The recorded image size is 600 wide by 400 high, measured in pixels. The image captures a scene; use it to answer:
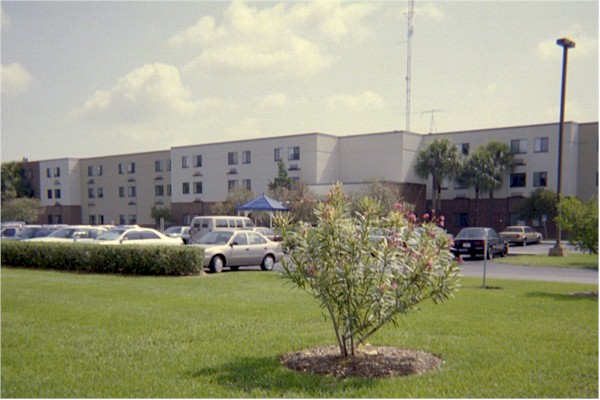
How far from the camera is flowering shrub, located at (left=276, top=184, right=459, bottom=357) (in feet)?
19.7

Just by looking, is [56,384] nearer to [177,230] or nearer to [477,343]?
[477,343]

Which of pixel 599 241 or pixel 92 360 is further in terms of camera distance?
pixel 599 241

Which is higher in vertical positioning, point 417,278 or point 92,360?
point 417,278

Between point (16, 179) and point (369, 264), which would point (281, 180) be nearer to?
point (16, 179)

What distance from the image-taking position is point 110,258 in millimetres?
16922

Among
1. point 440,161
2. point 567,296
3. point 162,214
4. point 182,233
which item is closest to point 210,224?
point 182,233

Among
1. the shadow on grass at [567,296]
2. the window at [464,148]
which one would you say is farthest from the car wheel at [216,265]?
the window at [464,148]

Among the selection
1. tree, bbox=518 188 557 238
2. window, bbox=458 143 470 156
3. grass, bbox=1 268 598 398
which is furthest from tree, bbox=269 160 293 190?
grass, bbox=1 268 598 398

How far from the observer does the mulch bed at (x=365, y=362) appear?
5.93m

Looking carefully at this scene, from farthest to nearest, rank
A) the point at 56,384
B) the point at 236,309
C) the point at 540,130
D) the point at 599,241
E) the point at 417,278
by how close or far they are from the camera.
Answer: the point at 540,130
the point at 599,241
the point at 236,309
the point at 417,278
the point at 56,384

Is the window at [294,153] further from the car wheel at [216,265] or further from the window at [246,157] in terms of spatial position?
the car wheel at [216,265]

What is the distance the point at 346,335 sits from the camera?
6270 millimetres

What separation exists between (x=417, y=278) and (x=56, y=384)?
3962mm

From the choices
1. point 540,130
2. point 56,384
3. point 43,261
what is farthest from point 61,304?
point 540,130
